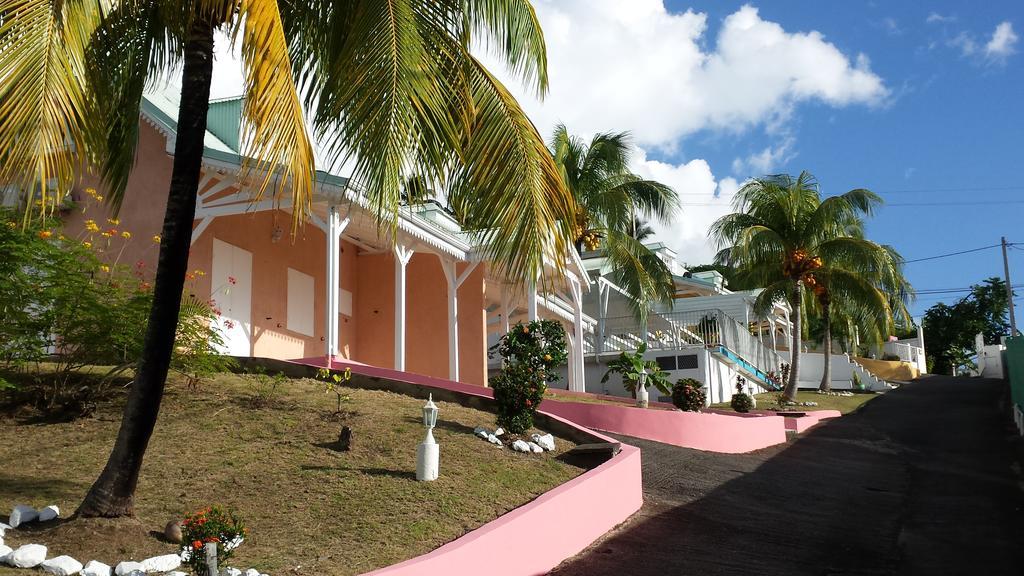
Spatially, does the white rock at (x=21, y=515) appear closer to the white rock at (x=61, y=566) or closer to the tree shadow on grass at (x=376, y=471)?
the white rock at (x=61, y=566)

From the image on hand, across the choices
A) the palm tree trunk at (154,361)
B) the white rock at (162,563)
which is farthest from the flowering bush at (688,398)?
the white rock at (162,563)

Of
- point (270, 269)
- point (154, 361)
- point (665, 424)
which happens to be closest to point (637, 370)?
point (665, 424)

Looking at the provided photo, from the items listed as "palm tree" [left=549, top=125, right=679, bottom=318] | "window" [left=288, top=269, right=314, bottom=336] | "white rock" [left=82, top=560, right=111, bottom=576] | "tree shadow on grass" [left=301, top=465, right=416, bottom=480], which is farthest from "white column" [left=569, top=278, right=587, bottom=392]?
"white rock" [left=82, top=560, right=111, bottom=576]

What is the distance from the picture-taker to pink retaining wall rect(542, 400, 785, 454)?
48.3 ft

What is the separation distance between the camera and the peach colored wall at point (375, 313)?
1923 centimetres

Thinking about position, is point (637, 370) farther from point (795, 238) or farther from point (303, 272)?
point (795, 238)

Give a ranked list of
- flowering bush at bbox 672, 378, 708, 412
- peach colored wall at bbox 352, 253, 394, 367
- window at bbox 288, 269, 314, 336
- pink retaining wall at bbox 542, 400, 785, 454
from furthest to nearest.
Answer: peach colored wall at bbox 352, 253, 394, 367 < window at bbox 288, 269, 314, 336 < flowering bush at bbox 672, 378, 708, 412 < pink retaining wall at bbox 542, 400, 785, 454

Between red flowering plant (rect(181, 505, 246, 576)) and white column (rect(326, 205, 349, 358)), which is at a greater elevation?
white column (rect(326, 205, 349, 358))

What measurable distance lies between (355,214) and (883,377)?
36978 mm

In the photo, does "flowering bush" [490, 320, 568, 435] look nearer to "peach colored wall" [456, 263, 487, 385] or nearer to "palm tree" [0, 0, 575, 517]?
"palm tree" [0, 0, 575, 517]

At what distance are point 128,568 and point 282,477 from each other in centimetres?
248

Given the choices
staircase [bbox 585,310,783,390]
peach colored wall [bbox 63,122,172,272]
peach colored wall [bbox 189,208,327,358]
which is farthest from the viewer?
staircase [bbox 585,310,783,390]

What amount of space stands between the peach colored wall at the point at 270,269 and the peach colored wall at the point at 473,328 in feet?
11.5

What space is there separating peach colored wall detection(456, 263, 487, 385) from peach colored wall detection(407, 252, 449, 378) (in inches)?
20.8
